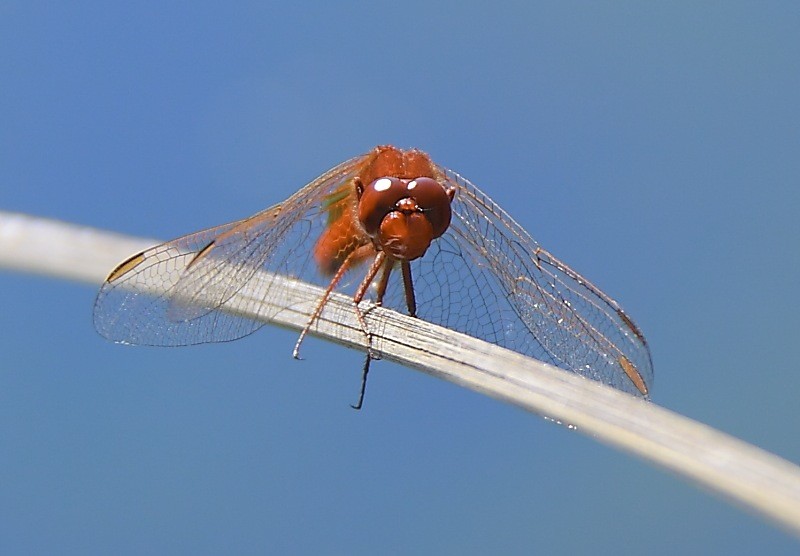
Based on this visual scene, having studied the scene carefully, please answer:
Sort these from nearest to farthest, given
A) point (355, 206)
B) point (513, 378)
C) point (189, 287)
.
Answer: point (513, 378) → point (189, 287) → point (355, 206)

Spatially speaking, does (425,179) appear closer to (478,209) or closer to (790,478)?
(478,209)

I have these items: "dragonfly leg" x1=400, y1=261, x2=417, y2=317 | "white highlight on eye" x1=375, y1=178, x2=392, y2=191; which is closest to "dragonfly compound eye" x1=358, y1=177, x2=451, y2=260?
"white highlight on eye" x1=375, y1=178, x2=392, y2=191

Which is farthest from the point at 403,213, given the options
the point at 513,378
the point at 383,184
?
the point at 513,378

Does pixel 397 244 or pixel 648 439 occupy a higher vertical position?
pixel 397 244

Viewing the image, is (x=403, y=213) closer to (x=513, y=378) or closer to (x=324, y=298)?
(x=324, y=298)

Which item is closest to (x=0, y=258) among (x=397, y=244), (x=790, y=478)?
(x=397, y=244)

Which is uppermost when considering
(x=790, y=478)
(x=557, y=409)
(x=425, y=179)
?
(x=425, y=179)

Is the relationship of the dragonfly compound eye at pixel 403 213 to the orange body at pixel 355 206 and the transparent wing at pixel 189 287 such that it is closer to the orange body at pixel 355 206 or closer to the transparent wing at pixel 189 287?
the orange body at pixel 355 206

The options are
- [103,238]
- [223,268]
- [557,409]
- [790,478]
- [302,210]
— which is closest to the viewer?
[790,478]
